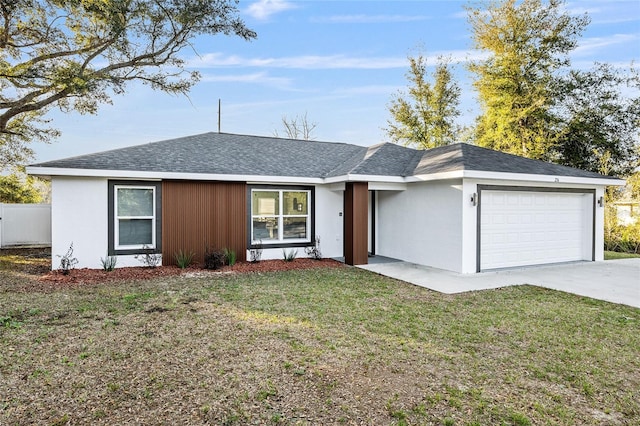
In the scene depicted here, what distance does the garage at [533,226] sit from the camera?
31.2 ft

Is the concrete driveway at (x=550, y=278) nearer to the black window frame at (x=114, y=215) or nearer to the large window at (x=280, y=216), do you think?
the large window at (x=280, y=216)

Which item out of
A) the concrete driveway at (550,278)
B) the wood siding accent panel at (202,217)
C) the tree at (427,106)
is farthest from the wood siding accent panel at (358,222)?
the tree at (427,106)

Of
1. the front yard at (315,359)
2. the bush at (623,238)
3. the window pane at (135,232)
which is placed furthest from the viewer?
the bush at (623,238)

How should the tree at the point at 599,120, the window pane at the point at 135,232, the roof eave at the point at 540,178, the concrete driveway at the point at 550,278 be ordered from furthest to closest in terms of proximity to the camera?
the tree at the point at 599,120 → the window pane at the point at 135,232 → the roof eave at the point at 540,178 → the concrete driveway at the point at 550,278

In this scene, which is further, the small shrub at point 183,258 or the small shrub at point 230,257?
the small shrub at point 230,257


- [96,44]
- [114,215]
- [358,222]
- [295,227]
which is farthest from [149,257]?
[96,44]

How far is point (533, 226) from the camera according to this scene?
10.3 m

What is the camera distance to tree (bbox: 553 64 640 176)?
62.4 ft

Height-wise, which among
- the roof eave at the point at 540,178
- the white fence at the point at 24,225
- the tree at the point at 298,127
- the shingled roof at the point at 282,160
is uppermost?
the tree at the point at 298,127

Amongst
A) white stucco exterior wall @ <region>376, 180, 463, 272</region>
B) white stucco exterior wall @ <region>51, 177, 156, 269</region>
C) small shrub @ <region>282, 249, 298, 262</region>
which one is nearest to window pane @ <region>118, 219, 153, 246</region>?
white stucco exterior wall @ <region>51, 177, 156, 269</region>

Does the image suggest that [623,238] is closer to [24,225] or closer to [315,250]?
[315,250]

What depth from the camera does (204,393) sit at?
3340mm

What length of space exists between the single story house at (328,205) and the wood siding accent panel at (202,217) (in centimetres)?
3

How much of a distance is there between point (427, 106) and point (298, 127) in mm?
11494
